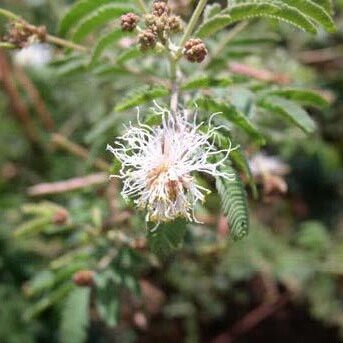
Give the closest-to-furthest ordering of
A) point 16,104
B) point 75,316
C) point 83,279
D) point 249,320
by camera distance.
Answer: point 83,279 < point 75,316 < point 16,104 < point 249,320

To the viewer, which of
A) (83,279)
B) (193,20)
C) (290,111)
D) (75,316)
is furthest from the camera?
(75,316)

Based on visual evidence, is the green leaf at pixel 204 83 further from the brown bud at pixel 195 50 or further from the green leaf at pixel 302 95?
the brown bud at pixel 195 50

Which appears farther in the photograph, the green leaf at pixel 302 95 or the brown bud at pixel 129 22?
the green leaf at pixel 302 95

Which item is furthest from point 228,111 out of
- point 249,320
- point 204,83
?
point 249,320

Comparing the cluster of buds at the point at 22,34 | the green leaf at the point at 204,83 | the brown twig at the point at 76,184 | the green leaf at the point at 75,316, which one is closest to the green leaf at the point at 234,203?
the green leaf at the point at 204,83

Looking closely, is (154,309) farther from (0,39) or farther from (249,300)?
(0,39)

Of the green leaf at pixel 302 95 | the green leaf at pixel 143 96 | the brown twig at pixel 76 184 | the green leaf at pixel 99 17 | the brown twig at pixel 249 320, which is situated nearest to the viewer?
the green leaf at pixel 143 96

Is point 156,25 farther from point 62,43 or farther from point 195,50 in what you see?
point 62,43
